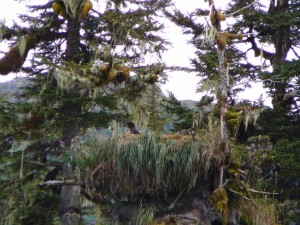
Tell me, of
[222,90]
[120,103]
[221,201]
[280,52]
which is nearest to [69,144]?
[120,103]

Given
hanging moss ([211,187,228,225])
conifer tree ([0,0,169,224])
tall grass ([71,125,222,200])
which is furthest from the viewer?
conifer tree ([0,0,169,224])

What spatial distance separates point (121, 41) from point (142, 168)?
5451 millimetres

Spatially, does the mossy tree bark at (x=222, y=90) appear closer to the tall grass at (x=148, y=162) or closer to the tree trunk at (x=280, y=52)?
the tall grass at (x=148, y=162)

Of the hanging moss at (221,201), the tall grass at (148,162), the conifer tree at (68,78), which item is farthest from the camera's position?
the conifer tree at (68,78)

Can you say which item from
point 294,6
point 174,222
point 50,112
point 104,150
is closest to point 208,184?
point 174,222

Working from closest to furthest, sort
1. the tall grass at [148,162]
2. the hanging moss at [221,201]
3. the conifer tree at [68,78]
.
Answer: the hanging moss at [221,201] → the tall grass at [148,162] → the conifer tree at [68,78]

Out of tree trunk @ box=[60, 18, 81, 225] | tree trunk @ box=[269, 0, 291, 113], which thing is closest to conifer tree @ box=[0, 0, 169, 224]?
tree trunk @ box=[60, 18, 81, 225]

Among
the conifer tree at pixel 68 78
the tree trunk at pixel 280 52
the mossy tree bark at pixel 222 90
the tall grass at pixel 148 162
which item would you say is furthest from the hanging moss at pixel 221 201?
the tree trunk at pixel 280 52

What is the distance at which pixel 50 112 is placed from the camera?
11469 mm

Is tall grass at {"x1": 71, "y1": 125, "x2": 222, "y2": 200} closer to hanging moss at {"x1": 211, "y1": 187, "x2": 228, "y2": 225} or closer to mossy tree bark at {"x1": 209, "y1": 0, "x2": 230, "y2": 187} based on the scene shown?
mossy tree bark at {"x1": 209, "y1": 0, "x2": 230, "y2": 187}

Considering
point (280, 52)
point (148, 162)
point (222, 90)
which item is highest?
point (280, 52)

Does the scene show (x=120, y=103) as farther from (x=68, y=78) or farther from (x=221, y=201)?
(x=221, y=201)

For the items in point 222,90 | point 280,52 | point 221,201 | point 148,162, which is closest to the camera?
point 221,201

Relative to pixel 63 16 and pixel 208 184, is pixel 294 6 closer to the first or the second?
pixel 63 16
